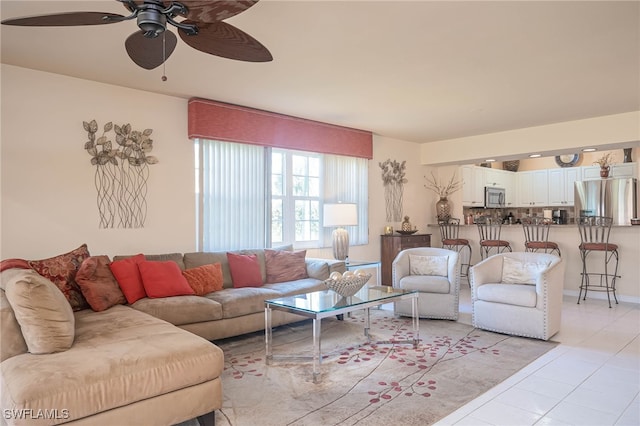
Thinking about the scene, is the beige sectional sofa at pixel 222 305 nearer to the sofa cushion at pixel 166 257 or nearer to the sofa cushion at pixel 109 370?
the sofa cushion at pixel 166 257

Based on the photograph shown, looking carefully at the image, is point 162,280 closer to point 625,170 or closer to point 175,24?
point 175,24

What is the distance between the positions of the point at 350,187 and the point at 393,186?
101 centimetres

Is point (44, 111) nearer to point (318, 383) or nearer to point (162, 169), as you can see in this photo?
point (162, 169)

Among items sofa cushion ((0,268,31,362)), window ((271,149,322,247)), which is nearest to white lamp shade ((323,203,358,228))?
window ((271,149,322,247))

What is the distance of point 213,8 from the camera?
1848 millimetres

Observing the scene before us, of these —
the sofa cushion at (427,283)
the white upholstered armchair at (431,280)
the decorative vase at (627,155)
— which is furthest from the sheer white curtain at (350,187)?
the decorative vase at (627,155)

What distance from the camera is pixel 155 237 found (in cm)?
436

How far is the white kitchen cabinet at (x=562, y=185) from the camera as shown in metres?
8.48

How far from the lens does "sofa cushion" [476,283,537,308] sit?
394 cm

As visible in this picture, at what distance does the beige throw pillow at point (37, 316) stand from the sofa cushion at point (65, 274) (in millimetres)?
1114

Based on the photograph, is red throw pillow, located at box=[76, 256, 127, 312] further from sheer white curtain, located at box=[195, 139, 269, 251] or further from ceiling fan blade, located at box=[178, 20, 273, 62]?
ceiling fan blade, located at box=[178, 20, 273, 62]

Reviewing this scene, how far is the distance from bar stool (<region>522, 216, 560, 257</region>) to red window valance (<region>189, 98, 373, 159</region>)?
263 cm

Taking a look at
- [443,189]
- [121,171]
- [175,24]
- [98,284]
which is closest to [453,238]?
[443,189]

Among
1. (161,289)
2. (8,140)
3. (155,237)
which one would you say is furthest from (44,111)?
(161,289)
